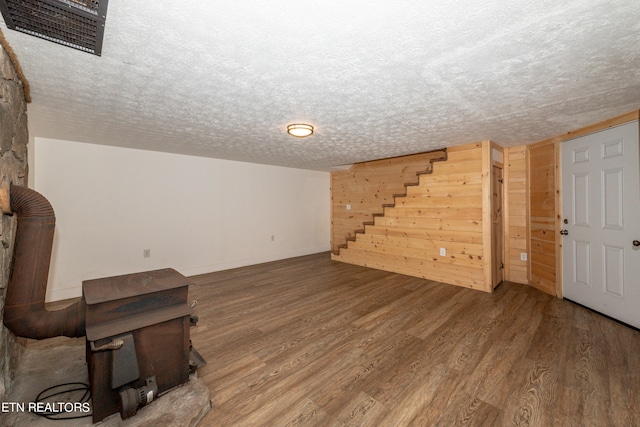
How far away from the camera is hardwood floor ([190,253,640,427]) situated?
156 cm

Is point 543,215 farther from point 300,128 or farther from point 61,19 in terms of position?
point 61,19

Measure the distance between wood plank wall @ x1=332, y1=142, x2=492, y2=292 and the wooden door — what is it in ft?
0.66

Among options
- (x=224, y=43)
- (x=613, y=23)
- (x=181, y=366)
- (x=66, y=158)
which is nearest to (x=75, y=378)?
(x=181, y=366)

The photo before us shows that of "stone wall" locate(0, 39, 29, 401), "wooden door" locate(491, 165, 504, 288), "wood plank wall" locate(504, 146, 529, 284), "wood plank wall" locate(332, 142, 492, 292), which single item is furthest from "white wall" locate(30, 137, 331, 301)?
"wood plank wall" locate(504, 146, 529, 284)

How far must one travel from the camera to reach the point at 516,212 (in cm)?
409

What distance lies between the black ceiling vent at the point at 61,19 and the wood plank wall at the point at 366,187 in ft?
14.0

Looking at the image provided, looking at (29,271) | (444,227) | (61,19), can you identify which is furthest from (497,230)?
(29,271)

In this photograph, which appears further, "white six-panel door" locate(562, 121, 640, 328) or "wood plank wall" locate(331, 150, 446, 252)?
"wood plank wall" locate(331, 150, 446, 252)

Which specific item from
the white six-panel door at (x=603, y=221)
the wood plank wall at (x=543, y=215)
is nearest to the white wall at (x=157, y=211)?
the wood plank wall at (x=543, y=215)

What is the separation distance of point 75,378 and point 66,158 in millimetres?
3120

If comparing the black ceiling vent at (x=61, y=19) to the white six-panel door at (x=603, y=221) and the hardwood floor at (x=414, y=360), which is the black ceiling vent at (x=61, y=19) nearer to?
the hardwood floor at (x=414, y=360)

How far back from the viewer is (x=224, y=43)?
4.61 feet

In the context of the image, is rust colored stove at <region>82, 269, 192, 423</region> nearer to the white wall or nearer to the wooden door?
the white wall

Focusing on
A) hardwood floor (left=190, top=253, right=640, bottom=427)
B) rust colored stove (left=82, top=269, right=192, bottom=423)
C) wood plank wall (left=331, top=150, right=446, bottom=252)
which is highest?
wood plank wall (left=331, top=150, right=446, bottom=252)
